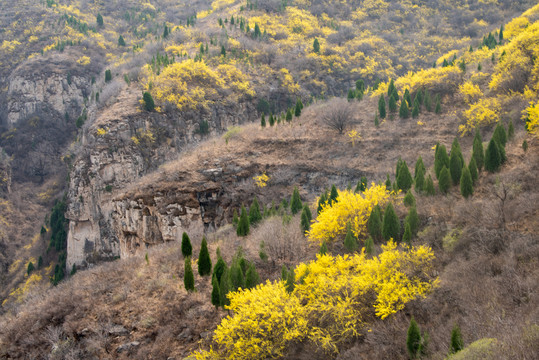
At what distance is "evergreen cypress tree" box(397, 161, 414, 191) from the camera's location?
29.2 metres

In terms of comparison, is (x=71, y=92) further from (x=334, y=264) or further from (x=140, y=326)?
(x=334, y=264)

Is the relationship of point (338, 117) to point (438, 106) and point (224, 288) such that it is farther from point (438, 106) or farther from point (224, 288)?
point (224, 288)

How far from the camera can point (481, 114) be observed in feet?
122

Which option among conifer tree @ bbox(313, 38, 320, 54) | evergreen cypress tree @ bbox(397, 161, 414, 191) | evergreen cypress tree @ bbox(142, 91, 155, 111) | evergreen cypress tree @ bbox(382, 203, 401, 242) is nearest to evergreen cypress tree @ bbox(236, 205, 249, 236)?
evergreen cypress tree @ bbox(397, 161, 414, 191)

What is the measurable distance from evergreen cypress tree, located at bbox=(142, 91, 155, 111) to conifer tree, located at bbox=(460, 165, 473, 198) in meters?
36.4

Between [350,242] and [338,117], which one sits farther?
[338,117]

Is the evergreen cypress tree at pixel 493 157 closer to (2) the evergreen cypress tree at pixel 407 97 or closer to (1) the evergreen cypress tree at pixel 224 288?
(1) the evergreen cypress tree at pixel 224 288

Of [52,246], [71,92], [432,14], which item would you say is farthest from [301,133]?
[432,14]

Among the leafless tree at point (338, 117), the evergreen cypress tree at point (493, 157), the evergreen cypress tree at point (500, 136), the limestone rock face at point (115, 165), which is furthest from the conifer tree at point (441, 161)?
the limestone rock face at point (115, 165)

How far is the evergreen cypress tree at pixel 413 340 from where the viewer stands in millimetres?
15469

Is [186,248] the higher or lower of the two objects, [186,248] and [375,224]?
the lower

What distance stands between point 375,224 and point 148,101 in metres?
34.1

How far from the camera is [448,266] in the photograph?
19.6m

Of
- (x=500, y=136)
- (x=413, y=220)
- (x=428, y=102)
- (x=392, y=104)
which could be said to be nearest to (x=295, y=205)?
(x=413, y=220)
